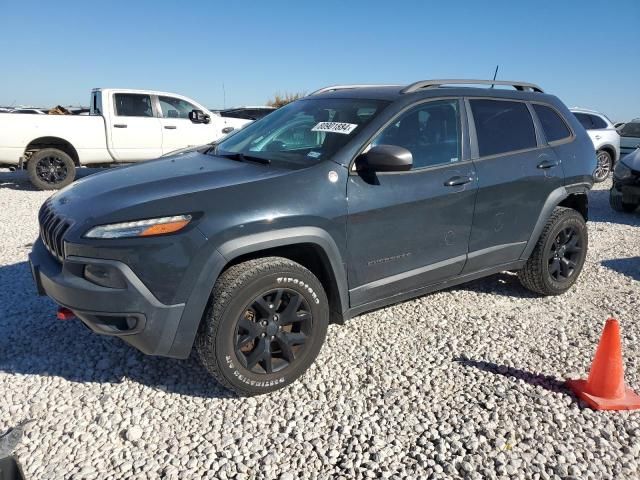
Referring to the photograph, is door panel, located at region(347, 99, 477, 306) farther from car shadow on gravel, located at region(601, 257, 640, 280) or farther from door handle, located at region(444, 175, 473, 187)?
car shadow on gravel, located at region(601, 257, 640, 280)

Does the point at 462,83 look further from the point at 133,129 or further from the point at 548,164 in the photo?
the point at 133,129

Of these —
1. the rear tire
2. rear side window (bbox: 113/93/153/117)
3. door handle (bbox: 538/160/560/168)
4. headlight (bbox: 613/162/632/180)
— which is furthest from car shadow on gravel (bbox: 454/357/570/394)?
rear side window (bbox: 113/93/153/117)

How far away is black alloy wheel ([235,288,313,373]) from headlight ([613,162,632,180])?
7016mm

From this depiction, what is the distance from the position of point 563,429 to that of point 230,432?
1772mm

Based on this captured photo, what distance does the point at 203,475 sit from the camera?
2.32 metres

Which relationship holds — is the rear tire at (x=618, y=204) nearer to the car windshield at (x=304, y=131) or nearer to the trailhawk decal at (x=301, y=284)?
the car windshield at (x=304, y=131)

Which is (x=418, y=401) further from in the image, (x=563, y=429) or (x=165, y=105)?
(x=165, y=105)

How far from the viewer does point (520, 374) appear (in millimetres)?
3182

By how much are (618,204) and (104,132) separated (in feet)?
31.3

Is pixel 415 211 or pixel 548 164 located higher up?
pixel 548 164

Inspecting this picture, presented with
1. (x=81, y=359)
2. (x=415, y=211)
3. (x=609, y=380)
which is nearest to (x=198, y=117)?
(x=81, y=359)

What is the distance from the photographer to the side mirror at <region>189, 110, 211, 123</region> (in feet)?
32.7

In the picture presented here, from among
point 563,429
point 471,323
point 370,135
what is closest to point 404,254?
point 370,135

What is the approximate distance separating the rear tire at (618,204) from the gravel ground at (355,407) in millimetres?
4657
